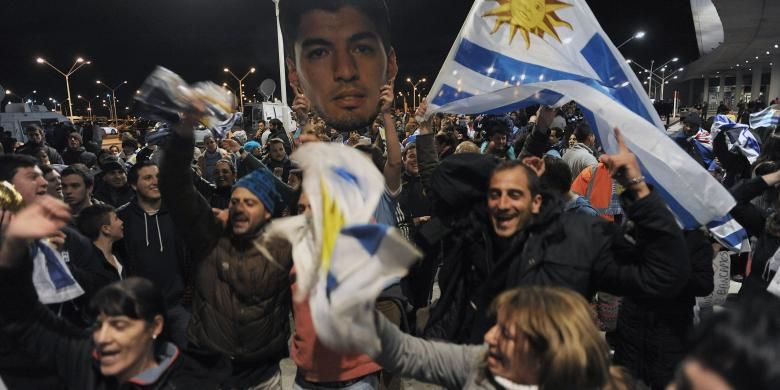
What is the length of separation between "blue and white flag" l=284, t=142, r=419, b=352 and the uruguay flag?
181cm

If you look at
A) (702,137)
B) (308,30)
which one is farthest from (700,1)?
(308,30)

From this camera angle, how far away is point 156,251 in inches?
143

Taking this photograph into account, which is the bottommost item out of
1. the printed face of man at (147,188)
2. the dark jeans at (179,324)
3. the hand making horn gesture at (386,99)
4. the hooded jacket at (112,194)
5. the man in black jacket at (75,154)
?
the dark jeans at (179,324)

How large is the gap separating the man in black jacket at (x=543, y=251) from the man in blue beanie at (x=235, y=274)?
3.00 feet

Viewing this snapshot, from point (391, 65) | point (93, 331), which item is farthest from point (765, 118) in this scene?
point (93, 331)

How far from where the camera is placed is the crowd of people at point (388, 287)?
169 centimetres

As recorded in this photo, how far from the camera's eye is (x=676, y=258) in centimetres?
210

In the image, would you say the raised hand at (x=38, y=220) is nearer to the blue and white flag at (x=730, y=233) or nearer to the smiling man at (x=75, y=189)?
the smiling man at (x=75, y=189)

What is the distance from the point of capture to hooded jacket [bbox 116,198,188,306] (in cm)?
359

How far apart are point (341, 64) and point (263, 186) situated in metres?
1.42

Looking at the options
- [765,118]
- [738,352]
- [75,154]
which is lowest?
[738,352]

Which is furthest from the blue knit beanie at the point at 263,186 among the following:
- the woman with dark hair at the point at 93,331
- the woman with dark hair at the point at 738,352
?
the woman with dark hair at the point at 738,352

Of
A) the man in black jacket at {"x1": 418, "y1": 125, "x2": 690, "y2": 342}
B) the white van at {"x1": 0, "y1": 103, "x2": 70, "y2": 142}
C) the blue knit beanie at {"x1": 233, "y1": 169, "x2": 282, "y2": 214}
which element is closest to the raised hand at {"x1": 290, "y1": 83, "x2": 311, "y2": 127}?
the blue knit beanie at {"x1": 233, "y1": 169, "x2": 282, "y2": 214}

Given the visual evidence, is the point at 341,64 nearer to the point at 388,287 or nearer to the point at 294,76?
the point at 294,76
